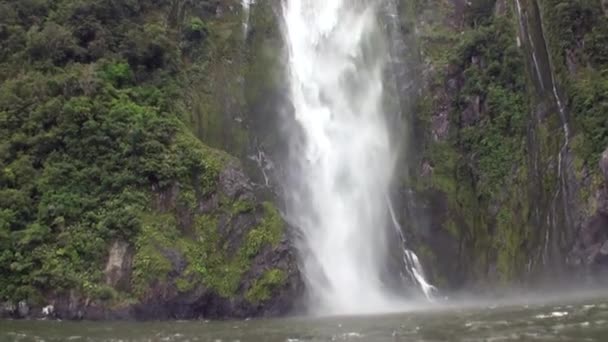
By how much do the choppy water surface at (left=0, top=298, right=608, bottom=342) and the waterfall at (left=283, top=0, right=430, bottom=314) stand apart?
5175mm

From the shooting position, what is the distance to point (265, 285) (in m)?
26.4

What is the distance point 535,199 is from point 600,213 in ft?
10.4

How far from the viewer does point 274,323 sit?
23328 millimetres

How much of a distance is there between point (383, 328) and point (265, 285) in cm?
776

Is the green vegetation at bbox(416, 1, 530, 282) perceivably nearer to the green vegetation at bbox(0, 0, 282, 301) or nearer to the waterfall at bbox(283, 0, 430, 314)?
the waterfall at bbox(283, 0, 430, 314)

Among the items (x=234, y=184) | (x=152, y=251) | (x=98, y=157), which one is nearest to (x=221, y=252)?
(x=152, y=251)

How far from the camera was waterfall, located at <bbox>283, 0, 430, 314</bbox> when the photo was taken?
29.7 m

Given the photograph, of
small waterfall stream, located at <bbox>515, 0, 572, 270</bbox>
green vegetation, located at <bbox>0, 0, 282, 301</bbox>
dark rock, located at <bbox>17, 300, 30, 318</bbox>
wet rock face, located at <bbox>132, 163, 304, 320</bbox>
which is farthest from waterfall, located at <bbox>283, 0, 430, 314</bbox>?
dark rock, located at <bbox>17, 300, 30, 318</bbox>

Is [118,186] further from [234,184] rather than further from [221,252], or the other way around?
[221,252]

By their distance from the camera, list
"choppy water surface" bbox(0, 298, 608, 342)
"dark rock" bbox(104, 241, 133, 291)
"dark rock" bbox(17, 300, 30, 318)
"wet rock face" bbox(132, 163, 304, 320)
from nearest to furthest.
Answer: "choppy water surface" bbox(0, 298, 608, 342), "dark rock" bbox(17, 300, 30, 318), "wet rock face" bbox(132, 163, 304, 320), "dark rock" bbox(104, 241, 133, 291)

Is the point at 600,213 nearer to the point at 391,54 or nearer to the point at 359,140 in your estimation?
the point at 359,140

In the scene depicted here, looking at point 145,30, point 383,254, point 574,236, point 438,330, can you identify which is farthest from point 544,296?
point 145,30

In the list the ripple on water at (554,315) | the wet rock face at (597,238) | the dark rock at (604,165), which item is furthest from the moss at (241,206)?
the dark rock at (604,165)

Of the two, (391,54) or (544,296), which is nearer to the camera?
(544,296)
